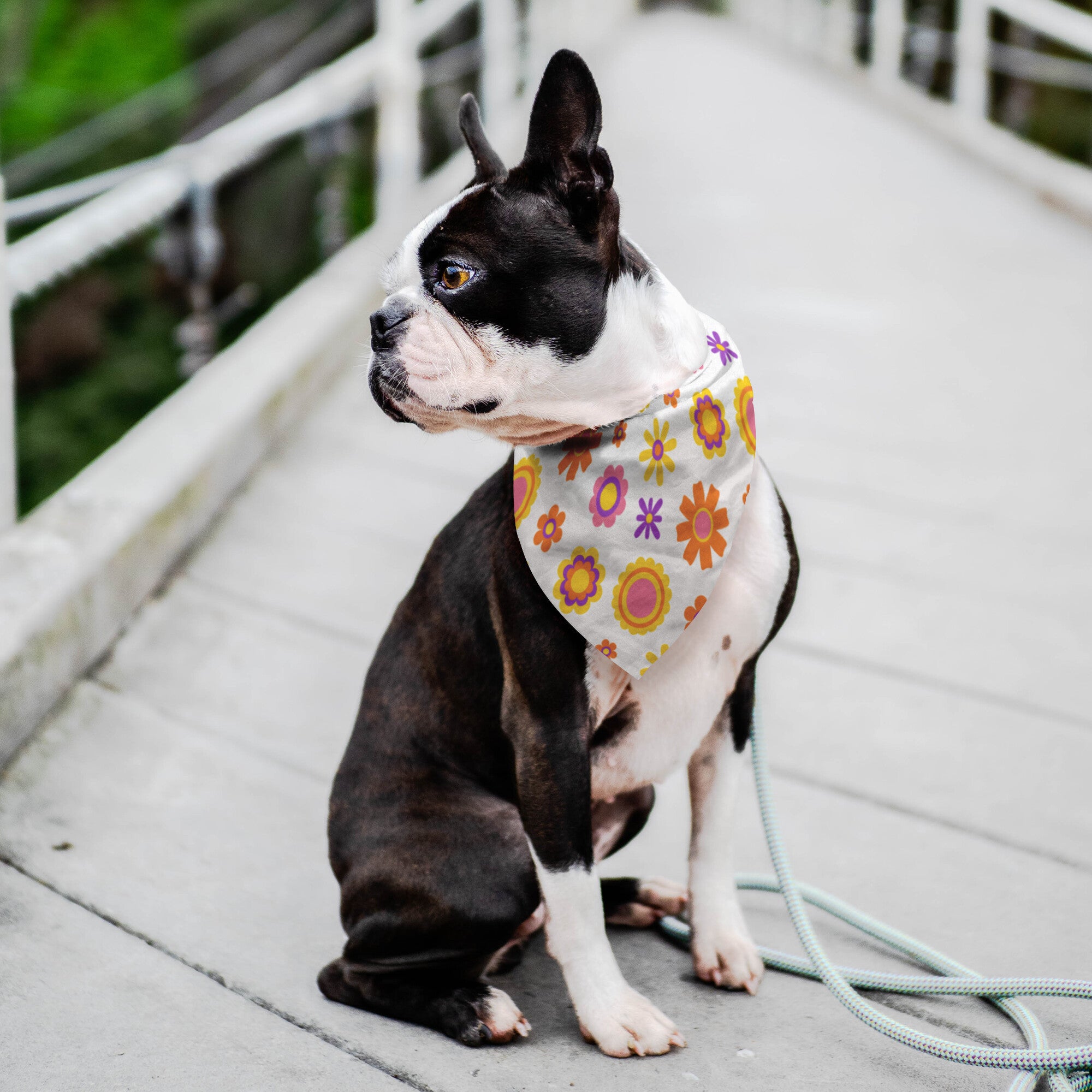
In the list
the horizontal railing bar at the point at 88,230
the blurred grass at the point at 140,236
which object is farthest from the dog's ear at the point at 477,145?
the blurred grass at the point at 140,236

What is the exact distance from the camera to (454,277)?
1.41m

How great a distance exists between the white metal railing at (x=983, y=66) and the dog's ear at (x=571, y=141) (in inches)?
206

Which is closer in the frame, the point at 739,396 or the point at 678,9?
the point at 739,396

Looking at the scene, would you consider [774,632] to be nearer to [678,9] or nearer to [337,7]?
[337,7]

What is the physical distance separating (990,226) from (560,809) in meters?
6.07

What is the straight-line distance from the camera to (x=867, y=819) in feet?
7.22

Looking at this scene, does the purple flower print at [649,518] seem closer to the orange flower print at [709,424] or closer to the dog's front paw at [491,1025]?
the orange flower print at [709,424]

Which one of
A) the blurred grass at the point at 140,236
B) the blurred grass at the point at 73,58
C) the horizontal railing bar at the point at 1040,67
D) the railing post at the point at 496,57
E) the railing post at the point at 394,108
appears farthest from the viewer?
the blurred grass at the point at 73,58

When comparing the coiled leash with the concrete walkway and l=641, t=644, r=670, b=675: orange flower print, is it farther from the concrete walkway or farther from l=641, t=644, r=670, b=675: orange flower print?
l=641, t=644, r=670, b=675: orange flower print

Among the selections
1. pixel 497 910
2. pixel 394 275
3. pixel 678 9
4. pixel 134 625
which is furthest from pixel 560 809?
pixel 678 9

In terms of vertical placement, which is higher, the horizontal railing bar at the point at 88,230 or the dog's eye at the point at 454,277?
the dog's eye at the point at 454,277

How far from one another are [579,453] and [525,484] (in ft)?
0.26

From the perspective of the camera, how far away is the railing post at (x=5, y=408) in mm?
2516

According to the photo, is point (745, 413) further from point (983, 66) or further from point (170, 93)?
point (170, 93)
